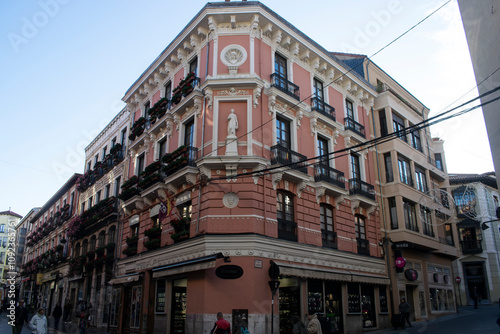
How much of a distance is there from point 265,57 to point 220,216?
845 centimetres

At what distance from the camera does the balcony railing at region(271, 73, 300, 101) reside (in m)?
19.3

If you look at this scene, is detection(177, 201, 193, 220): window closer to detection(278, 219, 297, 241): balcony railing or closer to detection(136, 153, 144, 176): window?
detection(278, 219, 297, 241): balcony railing

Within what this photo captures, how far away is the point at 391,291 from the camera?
22.5 m

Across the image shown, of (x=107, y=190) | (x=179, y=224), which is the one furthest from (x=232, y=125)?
(x=107, y=190)

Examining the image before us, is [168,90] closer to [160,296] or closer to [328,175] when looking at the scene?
[328,175]

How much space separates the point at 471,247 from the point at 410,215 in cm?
2094

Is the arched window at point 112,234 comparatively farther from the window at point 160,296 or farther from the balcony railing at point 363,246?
the balcony railing at point 363,246

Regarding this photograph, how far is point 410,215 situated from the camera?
2494 cm

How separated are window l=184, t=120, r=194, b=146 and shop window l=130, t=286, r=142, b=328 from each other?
8.28m

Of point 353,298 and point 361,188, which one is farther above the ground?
point 361,188

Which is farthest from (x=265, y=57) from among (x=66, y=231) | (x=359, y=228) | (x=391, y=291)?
(x=66, y=231)

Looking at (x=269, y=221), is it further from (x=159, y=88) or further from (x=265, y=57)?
(x=159, y=88)

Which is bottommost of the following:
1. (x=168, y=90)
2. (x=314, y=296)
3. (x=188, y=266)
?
(x=314, y=296)

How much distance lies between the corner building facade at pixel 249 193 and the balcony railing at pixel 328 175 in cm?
7
